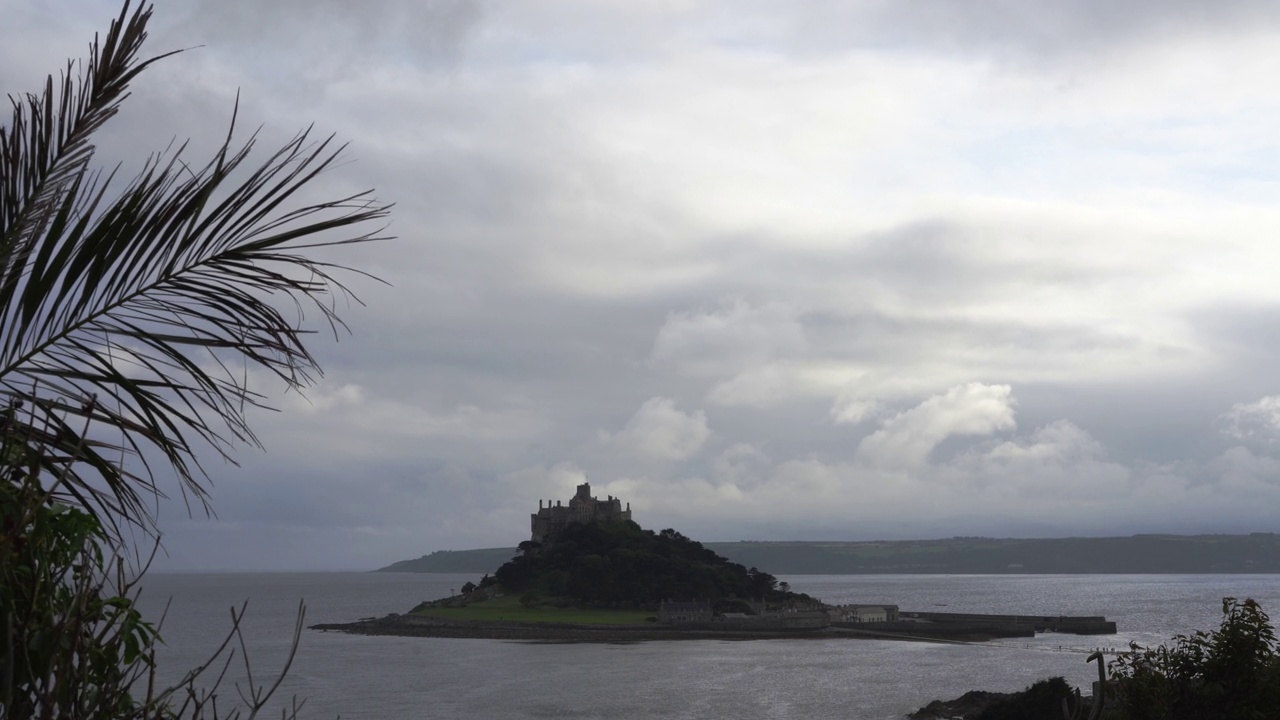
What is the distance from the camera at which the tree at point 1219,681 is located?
11.3 m

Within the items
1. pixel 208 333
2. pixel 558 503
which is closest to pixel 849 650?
pixel 558 503

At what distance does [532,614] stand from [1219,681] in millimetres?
94167

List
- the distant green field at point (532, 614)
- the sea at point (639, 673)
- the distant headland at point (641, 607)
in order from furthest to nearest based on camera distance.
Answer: the distant green field at point (532, 614)
the distant headland at point (641, 607)
the sea at point (639, 673)

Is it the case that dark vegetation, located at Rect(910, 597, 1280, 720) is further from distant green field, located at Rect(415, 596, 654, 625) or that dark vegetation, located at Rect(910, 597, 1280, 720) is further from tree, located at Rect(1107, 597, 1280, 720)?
distant green field, located at Rect(415, 596, 654, 625)

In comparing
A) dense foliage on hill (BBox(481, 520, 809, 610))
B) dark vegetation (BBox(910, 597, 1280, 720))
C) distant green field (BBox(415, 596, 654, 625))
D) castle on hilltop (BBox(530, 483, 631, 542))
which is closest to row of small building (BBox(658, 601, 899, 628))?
distant green field (BBox(415, 596, 654, 625))

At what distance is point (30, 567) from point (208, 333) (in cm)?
71

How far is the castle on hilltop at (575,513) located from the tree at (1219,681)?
Answer: 122m

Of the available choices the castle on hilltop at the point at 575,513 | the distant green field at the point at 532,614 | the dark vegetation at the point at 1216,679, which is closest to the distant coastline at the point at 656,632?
the distant green field at the point at 532,614

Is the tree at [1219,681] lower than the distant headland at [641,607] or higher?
higher

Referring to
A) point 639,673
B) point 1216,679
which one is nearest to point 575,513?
point 639,673

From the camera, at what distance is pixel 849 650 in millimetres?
79125

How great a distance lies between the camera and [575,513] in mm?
136000

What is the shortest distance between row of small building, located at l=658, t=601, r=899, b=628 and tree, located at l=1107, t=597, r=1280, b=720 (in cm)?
8572

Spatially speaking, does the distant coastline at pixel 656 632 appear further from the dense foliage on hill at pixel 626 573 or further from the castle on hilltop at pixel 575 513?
the castle on hilltop at pixel 575 513
